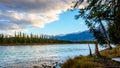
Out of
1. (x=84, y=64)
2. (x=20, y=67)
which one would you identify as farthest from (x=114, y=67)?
(x=20, y=67)

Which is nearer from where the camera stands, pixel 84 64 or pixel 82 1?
pixel 82 1

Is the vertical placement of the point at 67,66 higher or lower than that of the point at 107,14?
lower

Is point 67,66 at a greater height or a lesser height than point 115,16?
lesser

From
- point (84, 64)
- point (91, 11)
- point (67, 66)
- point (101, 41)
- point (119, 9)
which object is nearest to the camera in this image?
point (119, 9)

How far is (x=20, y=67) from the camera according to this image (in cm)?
4469

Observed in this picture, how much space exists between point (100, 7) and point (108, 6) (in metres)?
0.38

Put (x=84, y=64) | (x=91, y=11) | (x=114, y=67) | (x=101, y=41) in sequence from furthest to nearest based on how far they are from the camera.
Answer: (x=101, y=41) → (x=84, y=64) → (x=114, y=67) → (x=91, y=11)

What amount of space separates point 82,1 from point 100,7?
1.34 metres

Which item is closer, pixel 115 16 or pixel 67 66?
pixel 115 16

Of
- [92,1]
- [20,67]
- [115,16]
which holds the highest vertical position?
[92,1]

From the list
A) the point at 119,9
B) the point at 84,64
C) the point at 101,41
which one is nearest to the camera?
the point at 119,9

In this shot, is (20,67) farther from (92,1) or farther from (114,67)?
(92,1)

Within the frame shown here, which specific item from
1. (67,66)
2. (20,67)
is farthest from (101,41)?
(67,66)

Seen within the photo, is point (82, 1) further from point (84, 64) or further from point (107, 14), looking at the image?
point (84, 64)
